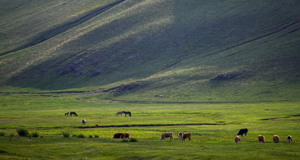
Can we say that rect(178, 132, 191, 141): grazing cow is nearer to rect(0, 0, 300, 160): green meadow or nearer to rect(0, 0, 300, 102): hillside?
rect(0, 0, 300, 160): green meadow

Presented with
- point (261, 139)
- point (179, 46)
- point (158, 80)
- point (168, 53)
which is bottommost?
point (261, 139)

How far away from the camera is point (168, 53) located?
151m

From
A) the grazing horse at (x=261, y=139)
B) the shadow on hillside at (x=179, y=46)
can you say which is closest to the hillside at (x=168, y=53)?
the shadow on hillside at (x=179, y=46)

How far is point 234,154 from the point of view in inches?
1171

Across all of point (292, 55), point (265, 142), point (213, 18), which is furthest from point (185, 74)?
point (265, 142)

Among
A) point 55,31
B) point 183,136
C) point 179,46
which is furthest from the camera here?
point 55,31

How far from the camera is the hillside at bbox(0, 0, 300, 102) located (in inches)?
4328

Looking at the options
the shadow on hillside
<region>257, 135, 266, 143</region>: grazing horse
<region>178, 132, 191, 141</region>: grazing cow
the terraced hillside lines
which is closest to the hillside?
the shadow on hillside

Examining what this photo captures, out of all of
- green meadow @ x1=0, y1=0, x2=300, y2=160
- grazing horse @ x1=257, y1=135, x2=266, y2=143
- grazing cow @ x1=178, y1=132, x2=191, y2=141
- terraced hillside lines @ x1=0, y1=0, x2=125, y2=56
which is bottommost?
grazing horse @ x1=257, y1=135, x2=266, y2=143

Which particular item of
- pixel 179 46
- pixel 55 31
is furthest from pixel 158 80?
pixel 55 31

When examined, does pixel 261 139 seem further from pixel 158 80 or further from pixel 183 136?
pixel 158 80

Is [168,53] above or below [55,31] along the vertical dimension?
below

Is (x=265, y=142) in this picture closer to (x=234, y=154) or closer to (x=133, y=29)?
(x=234, y=154)

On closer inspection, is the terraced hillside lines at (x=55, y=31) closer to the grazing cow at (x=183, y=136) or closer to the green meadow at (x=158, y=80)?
the green meadow at (x=158, y=80)
